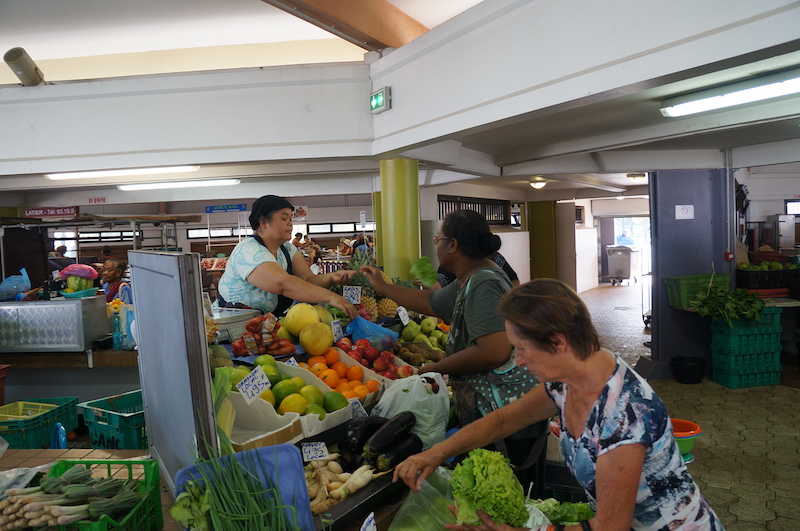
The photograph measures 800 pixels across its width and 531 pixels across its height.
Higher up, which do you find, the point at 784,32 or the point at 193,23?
the point at 193,23

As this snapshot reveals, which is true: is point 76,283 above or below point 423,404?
above

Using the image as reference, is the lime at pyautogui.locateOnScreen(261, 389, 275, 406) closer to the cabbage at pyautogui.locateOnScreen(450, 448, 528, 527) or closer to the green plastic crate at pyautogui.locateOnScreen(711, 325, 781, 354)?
the cabbage at pyautogui.locateOnScreen(450, 448, 528, 527)

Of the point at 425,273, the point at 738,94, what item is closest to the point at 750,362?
the point at 738,94

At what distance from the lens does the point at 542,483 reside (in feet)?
6.92

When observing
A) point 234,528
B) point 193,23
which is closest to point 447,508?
point 234,528

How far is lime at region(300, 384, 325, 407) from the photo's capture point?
215 centimetres

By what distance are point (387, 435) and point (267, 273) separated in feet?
5.24

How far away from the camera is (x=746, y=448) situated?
468cm

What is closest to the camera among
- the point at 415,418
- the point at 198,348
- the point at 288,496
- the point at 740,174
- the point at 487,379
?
the point at 198,348

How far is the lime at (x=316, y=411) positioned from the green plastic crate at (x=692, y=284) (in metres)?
6.10

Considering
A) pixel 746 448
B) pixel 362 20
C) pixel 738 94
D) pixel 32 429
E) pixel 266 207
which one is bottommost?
pixel 746 448

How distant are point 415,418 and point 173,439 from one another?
0.90m

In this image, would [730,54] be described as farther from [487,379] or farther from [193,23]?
[193,23]

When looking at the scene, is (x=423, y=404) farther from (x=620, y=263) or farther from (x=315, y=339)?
(x=620, y=263)
